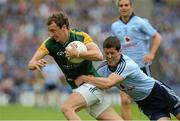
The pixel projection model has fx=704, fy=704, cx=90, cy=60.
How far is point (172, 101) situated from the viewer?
10242 mm

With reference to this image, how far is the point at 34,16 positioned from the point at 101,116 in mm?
18512

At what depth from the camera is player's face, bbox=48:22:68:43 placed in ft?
32.1

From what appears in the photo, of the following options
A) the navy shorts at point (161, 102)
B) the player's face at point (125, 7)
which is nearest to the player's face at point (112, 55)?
the navy shorts at point (161, 102)

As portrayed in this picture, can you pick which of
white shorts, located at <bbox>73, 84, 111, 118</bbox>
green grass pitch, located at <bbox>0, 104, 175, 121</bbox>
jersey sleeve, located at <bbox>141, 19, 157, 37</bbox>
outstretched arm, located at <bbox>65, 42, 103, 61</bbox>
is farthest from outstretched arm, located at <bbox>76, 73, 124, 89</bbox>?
green grass pitch, located at <bbox>0, 104, 175, 121</bbox>

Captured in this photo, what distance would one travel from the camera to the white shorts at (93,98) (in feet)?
32.7

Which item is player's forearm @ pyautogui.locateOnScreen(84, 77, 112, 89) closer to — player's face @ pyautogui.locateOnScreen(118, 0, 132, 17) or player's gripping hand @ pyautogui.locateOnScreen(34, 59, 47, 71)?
player's gripping hand @ pyautogui.locateOnScreen(34, 59, 47, 71)

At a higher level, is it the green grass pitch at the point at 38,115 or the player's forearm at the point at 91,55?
the player's forearm at the point at 91,55

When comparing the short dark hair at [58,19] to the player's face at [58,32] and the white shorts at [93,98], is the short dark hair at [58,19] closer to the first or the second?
the player's face at [58,32]

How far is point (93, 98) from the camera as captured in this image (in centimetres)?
1000

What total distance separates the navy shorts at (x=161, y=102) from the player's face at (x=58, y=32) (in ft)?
Answer: 4.93

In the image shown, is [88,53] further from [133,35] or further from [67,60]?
[133,35]

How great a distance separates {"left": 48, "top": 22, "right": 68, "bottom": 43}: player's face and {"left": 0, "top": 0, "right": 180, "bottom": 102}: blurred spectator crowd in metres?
14.5

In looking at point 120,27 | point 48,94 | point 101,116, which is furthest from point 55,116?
point 101,116

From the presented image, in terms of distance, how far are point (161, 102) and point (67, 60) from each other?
1510mm
